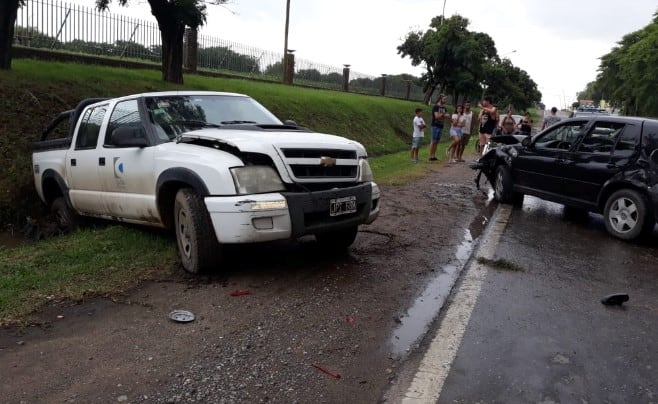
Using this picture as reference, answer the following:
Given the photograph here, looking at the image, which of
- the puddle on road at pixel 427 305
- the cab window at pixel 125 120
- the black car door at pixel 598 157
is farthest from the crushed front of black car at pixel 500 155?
the cab window at pixel 125 120

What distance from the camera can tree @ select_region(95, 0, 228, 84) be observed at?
1375cm

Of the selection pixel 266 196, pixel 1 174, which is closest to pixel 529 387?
pixel 266 196

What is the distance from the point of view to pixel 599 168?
300 inches

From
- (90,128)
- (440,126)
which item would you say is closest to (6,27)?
(90,128)

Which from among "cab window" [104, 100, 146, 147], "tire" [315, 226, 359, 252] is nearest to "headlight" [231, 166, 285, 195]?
"tire" [315, 226, 359, 252]

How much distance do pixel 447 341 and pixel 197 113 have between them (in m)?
3.54

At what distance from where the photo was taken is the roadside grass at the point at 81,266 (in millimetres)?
4504

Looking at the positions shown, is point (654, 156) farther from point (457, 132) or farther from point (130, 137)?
point (457, 132)

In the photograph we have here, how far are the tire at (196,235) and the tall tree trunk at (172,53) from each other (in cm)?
1145

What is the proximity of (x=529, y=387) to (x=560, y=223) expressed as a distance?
18.7 ft

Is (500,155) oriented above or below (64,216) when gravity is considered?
above

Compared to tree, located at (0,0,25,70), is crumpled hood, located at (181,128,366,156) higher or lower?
lower

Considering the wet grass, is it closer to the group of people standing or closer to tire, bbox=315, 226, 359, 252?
tire, bbox=315, 226, 359, 252

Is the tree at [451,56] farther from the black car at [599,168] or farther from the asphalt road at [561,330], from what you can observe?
the asphalt road at [561,330]
